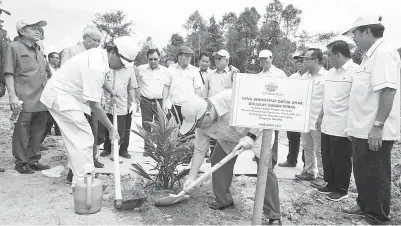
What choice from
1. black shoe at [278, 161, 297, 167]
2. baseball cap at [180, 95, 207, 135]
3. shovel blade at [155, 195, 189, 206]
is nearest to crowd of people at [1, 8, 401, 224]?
baseball cap at [180, 95, 207, 135]

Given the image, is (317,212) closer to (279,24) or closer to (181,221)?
(181,221)

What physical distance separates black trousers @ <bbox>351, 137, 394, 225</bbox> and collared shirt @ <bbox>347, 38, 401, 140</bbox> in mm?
125

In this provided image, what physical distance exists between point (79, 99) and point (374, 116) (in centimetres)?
289

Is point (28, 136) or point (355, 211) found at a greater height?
point (28, 136)

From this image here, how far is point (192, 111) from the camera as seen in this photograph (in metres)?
2.67

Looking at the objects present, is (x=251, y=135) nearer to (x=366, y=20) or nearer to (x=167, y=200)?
(x=167, y=200)

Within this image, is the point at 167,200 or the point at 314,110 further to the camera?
the point at 314,110

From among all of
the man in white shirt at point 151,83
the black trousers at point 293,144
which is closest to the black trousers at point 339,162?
the black trousers at point 293,144

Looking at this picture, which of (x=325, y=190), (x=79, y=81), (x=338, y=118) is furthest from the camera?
(x=325, y=190)

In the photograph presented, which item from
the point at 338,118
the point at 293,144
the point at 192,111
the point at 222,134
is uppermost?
the point at 192,111

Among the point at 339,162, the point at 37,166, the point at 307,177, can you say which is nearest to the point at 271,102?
the point at 339,162

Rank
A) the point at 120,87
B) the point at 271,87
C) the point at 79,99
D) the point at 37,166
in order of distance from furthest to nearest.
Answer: the point at 120,87 < the point at 37,166 < the point at 79,99 < the point at 271,87

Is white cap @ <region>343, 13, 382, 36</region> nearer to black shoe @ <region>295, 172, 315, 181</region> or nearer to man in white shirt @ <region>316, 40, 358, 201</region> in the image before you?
man in white shirt @ <region>316, 40, 358, 201</region>

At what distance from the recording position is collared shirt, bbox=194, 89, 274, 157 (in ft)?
9.97
